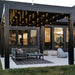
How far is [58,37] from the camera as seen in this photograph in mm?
14328

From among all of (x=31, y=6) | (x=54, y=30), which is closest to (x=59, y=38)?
(x=54, y=30)

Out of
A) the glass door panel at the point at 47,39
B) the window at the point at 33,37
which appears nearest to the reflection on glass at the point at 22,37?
the window at the point at 33,37

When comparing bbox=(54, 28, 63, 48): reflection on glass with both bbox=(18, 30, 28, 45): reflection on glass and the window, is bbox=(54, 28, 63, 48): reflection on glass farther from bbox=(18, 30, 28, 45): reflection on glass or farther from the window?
bbox=(18, 30, 28, 45): reflection on glass

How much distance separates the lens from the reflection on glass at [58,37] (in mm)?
14164

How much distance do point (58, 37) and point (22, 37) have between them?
12.8 feet

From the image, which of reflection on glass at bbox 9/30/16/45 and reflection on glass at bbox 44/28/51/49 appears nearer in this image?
reflection on glass at bbox 9/30/16/45

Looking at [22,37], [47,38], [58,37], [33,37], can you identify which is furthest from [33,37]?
[58,37]

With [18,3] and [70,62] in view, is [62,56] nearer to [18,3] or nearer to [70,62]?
[70,62]

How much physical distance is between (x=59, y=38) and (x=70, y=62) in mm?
7727

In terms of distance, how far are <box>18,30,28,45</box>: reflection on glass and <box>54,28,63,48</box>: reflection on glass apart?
3.15 meters

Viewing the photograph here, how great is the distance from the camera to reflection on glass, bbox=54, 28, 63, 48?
558 inches

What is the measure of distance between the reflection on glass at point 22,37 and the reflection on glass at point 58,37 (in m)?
3.15

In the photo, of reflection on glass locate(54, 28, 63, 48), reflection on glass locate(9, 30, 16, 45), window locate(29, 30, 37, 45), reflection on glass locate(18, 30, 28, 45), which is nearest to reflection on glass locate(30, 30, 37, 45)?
window locate(29, 30, 37, 45)

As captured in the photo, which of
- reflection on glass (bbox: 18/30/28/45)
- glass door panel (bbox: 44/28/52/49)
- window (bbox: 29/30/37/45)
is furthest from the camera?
glass door panel (bbox: 44/28/52/49)
